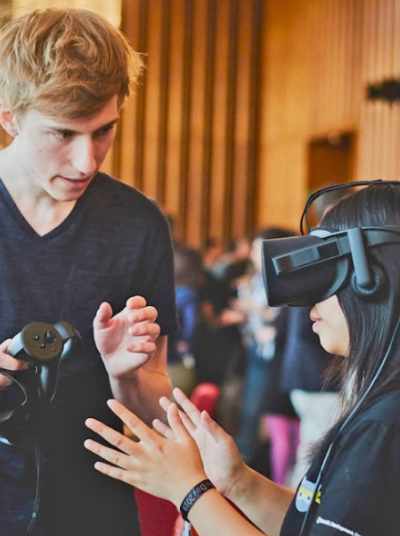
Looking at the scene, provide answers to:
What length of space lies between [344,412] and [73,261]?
51 centimetres

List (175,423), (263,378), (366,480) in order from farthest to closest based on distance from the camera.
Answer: (263,378) < (175,423) < (366,480)

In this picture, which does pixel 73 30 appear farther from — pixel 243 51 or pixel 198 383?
pixel 243 51

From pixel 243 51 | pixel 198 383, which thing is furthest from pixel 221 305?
pixel 243 51

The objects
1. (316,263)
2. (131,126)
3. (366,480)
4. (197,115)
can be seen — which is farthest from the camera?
(197,115)

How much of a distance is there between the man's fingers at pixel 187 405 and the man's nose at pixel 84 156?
367 mm

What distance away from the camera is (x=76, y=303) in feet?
5.31

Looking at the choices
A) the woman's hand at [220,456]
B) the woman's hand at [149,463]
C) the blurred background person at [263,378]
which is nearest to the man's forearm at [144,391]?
the woman's hand at [220,456]

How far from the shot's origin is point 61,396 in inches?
64.0

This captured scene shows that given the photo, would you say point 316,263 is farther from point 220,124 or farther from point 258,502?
point 220,124

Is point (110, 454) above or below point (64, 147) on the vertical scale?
below

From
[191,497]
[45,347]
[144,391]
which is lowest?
[191,497]

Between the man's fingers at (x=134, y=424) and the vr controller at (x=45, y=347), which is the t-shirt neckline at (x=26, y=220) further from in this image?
the man's fingers at (x=134, y=424)

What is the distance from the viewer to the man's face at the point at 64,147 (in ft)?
4.97

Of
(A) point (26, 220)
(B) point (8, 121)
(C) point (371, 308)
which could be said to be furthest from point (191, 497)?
(B) point (8, 121)
